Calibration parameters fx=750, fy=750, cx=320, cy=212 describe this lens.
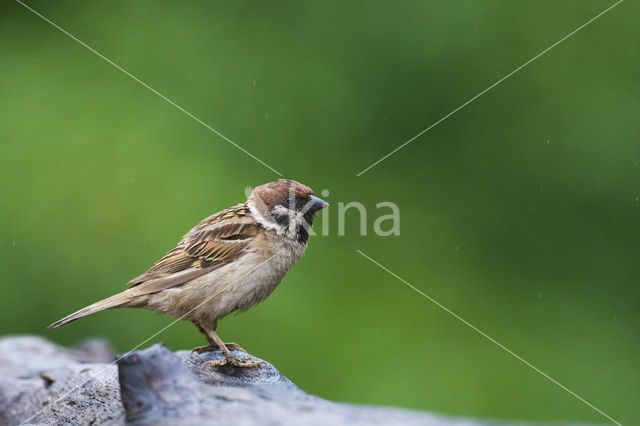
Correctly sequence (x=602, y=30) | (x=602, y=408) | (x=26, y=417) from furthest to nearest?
(x=602, y=30)
(x=602, y=408)
(x=26, y=417)

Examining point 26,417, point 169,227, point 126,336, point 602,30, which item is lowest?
point 26,417

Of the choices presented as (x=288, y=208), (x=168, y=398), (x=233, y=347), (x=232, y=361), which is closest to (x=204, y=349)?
(x=233, y=347)

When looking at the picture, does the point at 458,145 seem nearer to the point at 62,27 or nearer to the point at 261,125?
the point at 261,125

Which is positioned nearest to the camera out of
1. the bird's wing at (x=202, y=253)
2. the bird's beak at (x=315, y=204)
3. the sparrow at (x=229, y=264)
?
the sparrow at (x=229, y=264)

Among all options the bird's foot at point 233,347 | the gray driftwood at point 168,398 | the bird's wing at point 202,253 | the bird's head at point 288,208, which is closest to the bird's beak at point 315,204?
the bird's head at point 288,208

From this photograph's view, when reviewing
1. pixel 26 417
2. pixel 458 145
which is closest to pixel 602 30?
pixel 458 145

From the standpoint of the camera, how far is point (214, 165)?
624cm

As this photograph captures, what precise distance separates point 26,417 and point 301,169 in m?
3.11

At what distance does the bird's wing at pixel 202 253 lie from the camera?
411 cm

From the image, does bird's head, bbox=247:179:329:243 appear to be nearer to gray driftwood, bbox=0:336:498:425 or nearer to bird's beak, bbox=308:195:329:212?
bird's beak, bbox=308:195:329:212

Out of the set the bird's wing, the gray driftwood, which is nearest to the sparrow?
the bird's wing

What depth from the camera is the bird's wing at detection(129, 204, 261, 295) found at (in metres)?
4.11

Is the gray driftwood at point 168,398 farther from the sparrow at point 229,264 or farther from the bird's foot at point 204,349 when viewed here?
the sparrow at point 229,264

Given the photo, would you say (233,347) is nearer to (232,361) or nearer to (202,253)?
(232,361)
